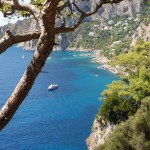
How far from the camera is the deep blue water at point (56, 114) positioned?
4575 cm

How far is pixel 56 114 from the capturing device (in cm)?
6128

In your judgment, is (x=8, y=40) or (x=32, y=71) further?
(x=8, y=40)

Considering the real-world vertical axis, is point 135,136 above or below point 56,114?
above

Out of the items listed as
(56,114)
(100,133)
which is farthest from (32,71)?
(56,114)

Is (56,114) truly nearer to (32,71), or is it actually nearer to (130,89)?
(130,89)

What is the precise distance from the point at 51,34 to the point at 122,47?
6159 inches

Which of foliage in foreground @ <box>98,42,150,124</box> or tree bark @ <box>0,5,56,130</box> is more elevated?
tree bark @ <box>0,5,56,130</box>

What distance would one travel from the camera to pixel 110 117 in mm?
33219

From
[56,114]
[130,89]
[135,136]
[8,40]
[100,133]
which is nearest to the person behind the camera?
[8,40]

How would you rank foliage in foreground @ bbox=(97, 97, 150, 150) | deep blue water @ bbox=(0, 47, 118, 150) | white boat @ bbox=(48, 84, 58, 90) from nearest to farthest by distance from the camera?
foliage in foreground @ bbox=(97, 97, 150, 150), deep blue water @ bbox=(0, 47, 118, 150), white boat @ bbox=(48, 84, 58, 90)

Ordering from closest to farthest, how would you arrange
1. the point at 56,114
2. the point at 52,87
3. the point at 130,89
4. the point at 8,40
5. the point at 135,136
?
1. the point at 8,40
2. the point at 135,136
3. the point at 130,89
4. the point at 56,114
5. the point at 52,87

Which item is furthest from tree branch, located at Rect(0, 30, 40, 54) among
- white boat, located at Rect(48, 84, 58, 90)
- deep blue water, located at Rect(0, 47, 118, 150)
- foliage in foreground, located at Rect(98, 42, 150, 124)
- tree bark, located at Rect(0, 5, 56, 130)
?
white boat, located at Rect(48, 84, 58, 90)

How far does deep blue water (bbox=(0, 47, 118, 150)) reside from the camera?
4575cm

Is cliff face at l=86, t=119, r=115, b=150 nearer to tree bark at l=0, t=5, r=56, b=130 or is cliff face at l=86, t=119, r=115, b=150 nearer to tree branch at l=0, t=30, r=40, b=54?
tree branch at l=0, t=30, r=40, b=54
